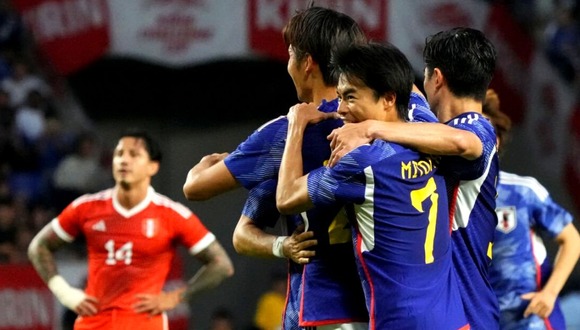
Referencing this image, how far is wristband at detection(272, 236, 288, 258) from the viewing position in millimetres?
4184

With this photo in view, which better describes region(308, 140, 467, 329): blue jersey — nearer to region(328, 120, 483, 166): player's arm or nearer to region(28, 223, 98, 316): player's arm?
region(328, 120, 483, 166): player's arm

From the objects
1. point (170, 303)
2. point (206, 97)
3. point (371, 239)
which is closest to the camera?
point (371, 239)

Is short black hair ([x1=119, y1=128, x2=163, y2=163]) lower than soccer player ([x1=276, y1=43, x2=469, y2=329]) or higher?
lower

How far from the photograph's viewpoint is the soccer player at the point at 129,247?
6.57 meters

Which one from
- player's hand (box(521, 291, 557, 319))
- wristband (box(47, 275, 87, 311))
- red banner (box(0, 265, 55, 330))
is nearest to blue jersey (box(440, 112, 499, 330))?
player's hand (box(521, 291, 557, 319))

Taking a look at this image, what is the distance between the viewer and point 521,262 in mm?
5902

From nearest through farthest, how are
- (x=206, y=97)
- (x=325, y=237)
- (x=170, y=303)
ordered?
(x=325, y=237), (x=170, y=303), (x=206, y=97)

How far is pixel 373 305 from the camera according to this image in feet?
12.6

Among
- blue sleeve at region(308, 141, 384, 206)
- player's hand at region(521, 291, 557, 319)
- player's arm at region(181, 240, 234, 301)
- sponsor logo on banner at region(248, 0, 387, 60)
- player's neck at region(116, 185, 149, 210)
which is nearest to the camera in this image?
blue sleeve at region(308, 141, 384, 206)

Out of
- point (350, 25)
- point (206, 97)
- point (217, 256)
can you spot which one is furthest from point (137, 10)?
point (350, 25)

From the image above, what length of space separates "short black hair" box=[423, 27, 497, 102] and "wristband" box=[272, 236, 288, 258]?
34.3 inches

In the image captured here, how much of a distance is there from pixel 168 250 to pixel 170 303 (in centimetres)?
31

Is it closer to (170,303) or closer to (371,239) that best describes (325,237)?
(371,239)

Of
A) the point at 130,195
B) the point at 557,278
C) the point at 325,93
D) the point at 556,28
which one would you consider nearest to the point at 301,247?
the point at 325,93
